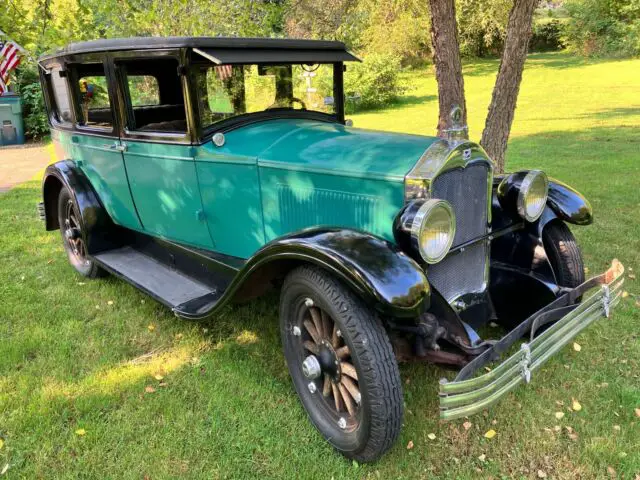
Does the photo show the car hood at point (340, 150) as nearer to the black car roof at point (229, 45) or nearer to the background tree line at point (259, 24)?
the black car roof at point (229, 45)

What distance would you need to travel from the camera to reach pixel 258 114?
142 inches

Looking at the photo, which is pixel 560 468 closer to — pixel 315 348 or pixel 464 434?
→ pixel 464 434

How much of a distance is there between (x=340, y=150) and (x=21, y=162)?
10.5m

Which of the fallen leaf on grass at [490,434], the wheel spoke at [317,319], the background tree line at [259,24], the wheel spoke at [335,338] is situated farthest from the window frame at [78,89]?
the fallen leaf on grass at [490,434]

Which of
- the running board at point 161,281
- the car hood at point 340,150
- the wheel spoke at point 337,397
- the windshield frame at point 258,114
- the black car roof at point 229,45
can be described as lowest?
the wheel spoke at point 337,397

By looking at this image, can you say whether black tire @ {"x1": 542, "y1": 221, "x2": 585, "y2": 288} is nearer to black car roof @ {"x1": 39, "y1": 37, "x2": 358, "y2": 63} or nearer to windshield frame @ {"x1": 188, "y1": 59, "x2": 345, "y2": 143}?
windshield frame @ {"x1": 188, "y1": 59, "x2": 345, "y2": 143}

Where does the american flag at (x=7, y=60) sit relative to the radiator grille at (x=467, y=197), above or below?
above

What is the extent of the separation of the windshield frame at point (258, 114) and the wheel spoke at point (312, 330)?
4.55 ft

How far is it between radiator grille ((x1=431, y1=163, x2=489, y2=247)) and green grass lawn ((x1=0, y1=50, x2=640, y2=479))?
935mm

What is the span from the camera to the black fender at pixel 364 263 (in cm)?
223

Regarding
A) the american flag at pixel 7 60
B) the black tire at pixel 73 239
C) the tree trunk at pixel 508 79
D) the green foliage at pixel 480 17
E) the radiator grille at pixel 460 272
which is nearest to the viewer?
the radiator grille at pixel 460 272

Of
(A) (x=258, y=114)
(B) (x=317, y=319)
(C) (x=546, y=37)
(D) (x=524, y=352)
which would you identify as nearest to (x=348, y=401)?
(B) (x=317, y=319)

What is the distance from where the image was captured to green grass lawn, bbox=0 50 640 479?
2594 mm

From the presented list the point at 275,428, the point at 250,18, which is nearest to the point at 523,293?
the point at 275,428
